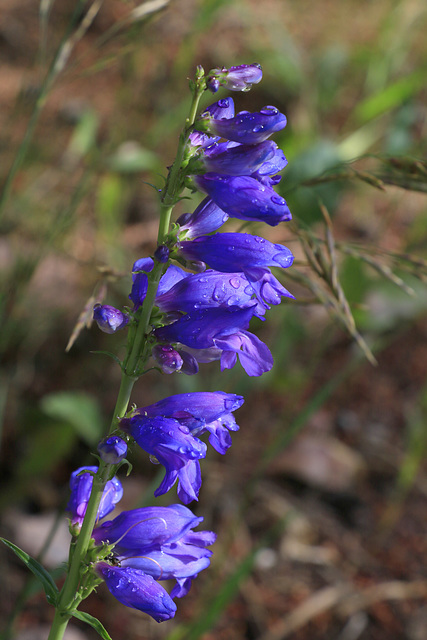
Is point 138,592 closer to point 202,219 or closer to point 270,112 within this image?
point 202,219

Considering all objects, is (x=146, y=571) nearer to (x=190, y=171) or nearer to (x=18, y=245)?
(x=190, y=171)

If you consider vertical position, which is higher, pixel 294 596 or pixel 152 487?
pixel 152 487

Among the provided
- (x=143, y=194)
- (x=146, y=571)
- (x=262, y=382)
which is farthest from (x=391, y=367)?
(x=146, y=571)

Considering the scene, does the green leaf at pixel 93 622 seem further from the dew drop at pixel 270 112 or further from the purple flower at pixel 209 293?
the dew drop at pixel 270 112

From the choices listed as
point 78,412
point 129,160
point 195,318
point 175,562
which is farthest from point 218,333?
point 129,160

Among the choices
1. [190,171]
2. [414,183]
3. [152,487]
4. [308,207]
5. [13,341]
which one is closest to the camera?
[190,171]
